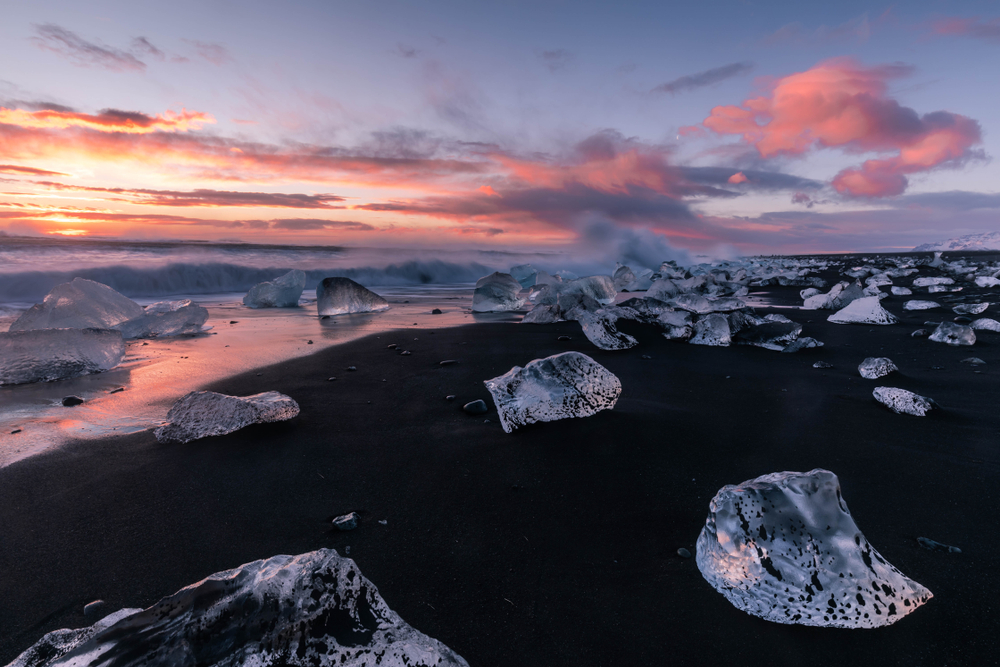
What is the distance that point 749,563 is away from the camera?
1.22m

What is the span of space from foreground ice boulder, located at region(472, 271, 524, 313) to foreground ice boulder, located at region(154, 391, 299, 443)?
17.2ft

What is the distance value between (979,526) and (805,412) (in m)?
1.09

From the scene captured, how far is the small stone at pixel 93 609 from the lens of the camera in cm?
120

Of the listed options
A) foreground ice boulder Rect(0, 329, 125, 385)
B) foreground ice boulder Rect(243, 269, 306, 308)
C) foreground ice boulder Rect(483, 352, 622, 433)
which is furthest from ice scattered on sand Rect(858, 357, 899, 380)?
foreground ice boulder Rect(243, 269, 306, 308)

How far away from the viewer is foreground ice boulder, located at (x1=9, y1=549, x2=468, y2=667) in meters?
0.90

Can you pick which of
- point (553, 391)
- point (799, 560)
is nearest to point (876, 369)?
point (553, 391)

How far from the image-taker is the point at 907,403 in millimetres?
2408

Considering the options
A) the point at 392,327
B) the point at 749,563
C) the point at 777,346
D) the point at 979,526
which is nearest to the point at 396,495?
the point at 749,563

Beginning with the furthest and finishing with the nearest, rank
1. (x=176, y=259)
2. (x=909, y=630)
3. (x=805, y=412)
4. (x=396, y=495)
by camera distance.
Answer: (x=176, y=259)
(x=805, y=412)
(x=396, y=495)
(x=909, y=630)

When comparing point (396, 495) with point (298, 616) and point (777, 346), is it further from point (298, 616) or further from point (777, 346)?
point (777, 346)

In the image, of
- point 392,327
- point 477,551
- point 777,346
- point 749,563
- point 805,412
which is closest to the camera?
point 749,563

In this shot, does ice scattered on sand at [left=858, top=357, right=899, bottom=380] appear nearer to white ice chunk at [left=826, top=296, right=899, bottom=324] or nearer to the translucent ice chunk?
the translucent ice chunk

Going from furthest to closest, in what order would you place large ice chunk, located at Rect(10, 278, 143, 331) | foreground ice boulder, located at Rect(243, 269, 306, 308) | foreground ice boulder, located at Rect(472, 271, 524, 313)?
foreground ice boulder, located at Rect(243, 269, 306, 308)
foreground ice boulder, located at Rect(472, 271, 524, 313)
large ice chunk, located at Rect(10, 278, 143, 331)

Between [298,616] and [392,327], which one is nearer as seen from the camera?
[298,616]
